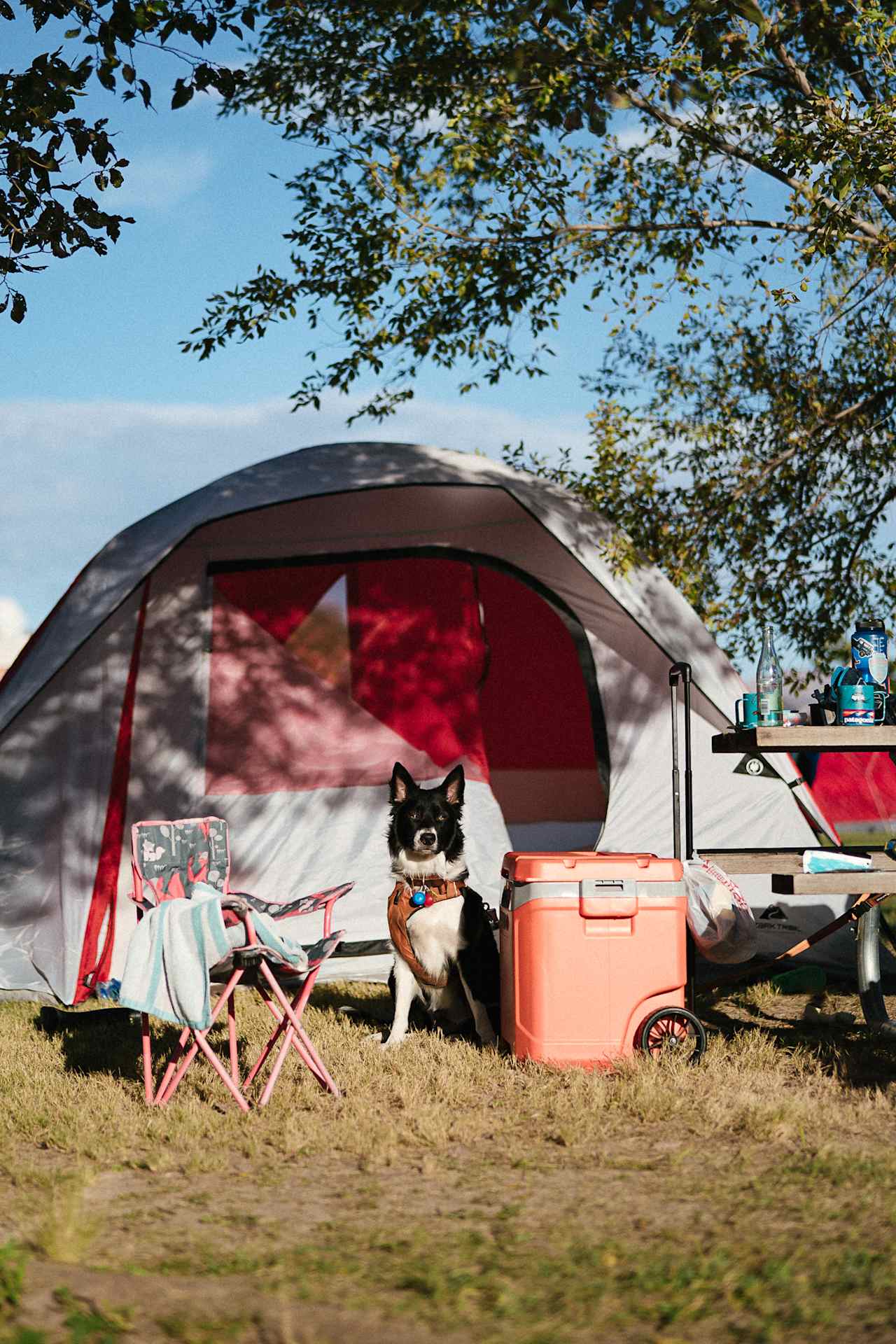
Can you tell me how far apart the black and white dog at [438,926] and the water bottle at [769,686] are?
40.6 inches

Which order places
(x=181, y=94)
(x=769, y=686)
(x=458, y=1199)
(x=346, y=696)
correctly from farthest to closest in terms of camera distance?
(x=346, y=696) < (x=181, y=94) < (x=769, y=686) < (x=458, y=1199)

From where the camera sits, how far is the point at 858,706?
3887 millimetres

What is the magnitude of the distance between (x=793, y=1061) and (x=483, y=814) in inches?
95.9

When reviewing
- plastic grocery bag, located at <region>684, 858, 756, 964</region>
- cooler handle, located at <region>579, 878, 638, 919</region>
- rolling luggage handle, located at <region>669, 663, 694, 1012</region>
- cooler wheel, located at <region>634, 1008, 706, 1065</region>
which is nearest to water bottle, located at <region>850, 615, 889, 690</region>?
rolling luggage handle, located at <region>669, 663, 694, 1012</region>

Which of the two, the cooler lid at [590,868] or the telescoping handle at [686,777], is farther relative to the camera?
the telescoping handle at [686,777]

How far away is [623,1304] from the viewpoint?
2145 mm

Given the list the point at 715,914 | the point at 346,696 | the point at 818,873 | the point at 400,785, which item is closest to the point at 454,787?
the point at 400,785

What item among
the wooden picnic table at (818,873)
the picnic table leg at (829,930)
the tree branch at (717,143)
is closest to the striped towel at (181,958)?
the wooden picnic table at (818,873)

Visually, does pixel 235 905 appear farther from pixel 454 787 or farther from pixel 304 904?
pixel 454 787

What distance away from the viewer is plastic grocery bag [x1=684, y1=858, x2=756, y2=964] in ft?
13.4

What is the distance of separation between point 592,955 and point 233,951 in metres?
1.12

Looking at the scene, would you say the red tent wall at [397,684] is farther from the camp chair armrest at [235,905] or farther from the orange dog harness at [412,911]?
the camp chair armrest at [235,905]

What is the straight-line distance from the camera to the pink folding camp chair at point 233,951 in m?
3.48

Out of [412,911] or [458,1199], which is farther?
[412,911]
